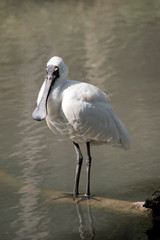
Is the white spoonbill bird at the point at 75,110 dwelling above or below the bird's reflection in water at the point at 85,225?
above

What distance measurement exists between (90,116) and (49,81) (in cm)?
56

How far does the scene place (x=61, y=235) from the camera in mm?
4918

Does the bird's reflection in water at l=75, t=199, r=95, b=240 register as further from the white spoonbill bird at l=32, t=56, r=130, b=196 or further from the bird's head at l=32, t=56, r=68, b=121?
the bird's head at l=32, t=56, r=68, b=121

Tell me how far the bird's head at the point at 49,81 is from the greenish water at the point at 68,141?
3.47 ft

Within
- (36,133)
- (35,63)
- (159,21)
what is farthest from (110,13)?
(36,133)

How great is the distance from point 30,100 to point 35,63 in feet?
10.6

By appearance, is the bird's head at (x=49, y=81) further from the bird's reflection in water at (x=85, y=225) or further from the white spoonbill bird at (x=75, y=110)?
the bird's reflection in water at (x=85, y=225)

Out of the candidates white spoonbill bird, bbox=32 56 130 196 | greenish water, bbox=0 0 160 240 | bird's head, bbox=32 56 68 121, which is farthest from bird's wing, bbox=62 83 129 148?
greenish water, bbox=0 0 160 240

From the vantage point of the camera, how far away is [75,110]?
17.2ft

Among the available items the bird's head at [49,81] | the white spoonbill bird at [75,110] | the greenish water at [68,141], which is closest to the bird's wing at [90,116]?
the white spoonbill bird at [75,110]

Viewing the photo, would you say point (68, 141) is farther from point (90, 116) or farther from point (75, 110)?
point (75, 110)

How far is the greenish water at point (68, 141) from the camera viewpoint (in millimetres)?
5188

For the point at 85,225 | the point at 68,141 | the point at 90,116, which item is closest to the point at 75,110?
the point at 90,116

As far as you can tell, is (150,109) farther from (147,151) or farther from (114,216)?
(114,216)
